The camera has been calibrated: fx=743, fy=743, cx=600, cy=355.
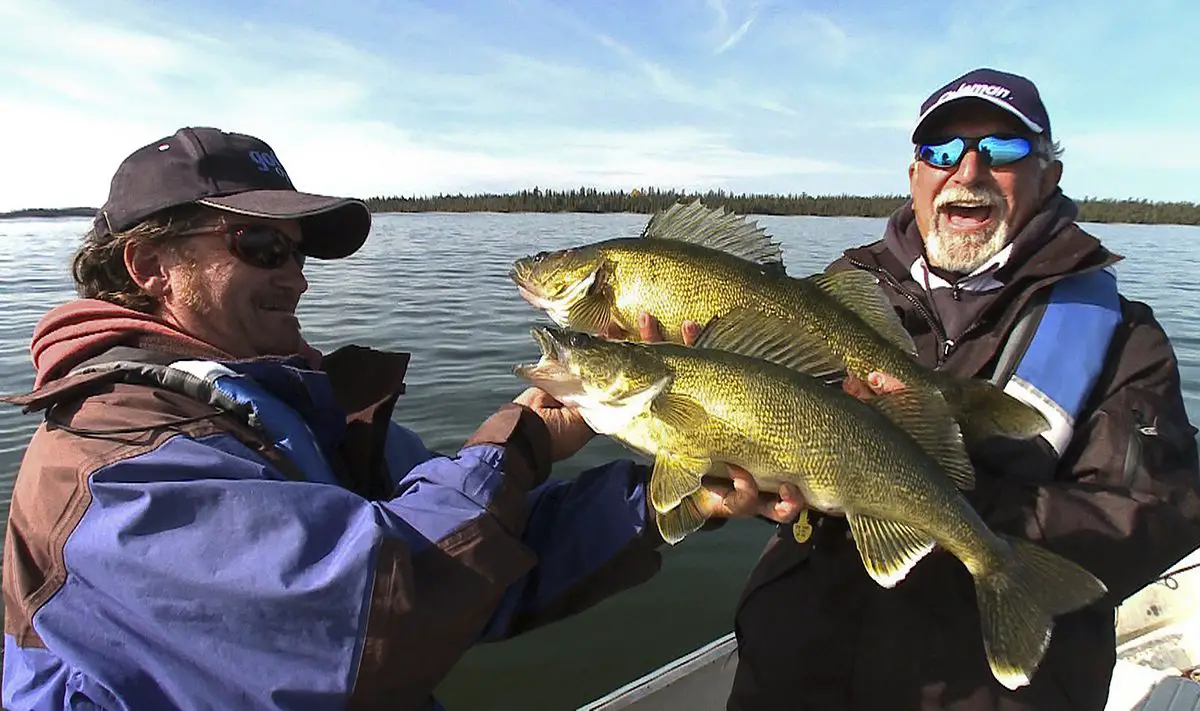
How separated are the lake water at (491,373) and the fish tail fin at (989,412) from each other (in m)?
3.30

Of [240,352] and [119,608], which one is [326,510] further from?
[240,352]

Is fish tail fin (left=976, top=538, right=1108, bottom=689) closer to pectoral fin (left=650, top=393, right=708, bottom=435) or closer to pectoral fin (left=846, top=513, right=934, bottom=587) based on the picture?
pectoral fin (left=846, top=513, right=934, bottom=587)

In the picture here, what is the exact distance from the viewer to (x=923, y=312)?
9.84 feet

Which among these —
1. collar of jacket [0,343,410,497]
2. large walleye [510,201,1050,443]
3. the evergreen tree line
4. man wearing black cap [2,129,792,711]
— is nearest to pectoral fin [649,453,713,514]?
man wearing black cap [2,129,792,711]

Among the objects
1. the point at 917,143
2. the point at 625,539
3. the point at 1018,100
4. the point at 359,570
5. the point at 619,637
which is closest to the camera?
the point at 359,570

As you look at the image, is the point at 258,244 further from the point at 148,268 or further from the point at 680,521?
the point at 680,521

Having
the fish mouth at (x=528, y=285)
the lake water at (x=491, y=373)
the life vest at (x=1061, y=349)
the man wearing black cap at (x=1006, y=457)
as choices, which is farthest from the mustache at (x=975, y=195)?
the lake water at (x=491, y=373)

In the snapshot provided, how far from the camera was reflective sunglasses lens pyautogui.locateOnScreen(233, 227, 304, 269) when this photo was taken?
8.55 ft

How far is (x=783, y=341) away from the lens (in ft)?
7.70

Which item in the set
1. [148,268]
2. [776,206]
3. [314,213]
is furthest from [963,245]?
[776,206]

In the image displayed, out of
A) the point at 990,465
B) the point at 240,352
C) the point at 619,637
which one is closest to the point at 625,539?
the point at 990,465

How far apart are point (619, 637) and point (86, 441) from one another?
449cm

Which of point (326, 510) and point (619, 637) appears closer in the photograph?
point (326, 510)

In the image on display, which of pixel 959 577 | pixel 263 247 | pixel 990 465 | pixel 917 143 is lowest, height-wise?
pixel 959 577
